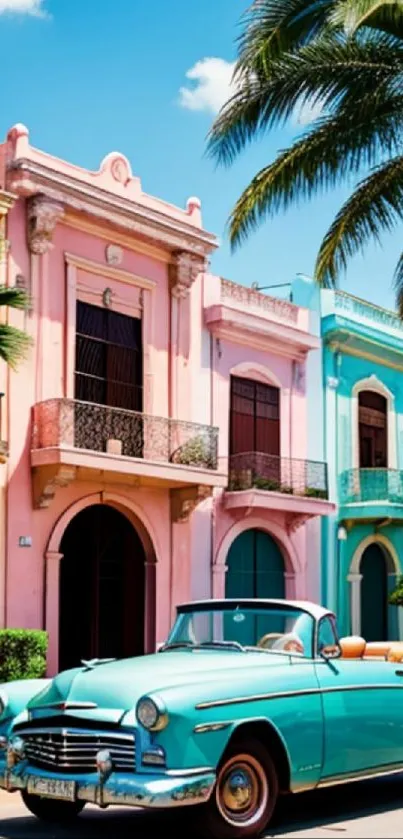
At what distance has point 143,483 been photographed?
20.2m

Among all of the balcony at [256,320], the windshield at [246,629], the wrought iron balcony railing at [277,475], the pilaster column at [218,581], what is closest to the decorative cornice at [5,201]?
the balcony at [256,320]

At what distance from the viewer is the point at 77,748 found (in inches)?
309

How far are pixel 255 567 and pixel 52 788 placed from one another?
15.6m

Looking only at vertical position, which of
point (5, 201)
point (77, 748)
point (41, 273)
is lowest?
point (77, 748)

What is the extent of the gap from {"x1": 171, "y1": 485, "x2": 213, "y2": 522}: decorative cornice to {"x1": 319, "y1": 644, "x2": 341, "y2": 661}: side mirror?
37.3ft

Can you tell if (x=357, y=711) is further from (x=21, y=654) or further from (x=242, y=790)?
(x=21, y=654)

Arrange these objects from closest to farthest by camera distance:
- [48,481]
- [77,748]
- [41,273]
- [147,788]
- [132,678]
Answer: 1. [147,788]
2. [77,748]
3. [132,678]
4. [48,481]
5. [41,273]

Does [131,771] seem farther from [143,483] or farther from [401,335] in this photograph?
[401,335]

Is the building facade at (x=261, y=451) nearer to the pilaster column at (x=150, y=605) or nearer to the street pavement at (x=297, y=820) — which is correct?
the pilaster column at (x=150, y=605)

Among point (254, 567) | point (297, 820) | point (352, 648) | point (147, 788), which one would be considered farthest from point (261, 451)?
point (147, 788)

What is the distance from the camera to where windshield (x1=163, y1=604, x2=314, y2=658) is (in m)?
9.12

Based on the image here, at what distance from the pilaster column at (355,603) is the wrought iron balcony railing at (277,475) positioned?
7.58 ft

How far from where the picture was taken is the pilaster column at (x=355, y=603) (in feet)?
82.0

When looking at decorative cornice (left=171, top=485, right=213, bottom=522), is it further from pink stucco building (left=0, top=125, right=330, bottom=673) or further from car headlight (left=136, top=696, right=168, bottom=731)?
car headlight (left=136, top=696, right=168, bottom=731)
